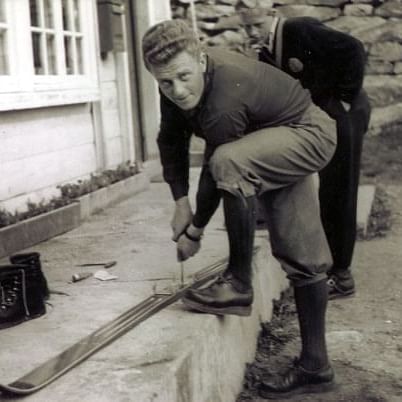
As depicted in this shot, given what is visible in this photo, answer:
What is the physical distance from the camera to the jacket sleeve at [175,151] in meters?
3.48

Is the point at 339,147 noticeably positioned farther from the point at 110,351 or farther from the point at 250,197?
the point at 110,351

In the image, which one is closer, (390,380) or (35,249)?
(390,380)

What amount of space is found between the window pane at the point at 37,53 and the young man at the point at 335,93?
209cm

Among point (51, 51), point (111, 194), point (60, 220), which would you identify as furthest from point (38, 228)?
point (51, 51)

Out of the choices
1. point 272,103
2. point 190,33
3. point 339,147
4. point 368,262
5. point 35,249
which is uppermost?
point 190,33

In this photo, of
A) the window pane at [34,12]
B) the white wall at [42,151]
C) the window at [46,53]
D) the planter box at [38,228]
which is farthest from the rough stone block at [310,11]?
the planter box at [38,228]

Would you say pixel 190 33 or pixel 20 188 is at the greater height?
pixel 190 33

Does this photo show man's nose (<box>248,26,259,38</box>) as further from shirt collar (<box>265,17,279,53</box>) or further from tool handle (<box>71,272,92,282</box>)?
tool handle (<box>71,272,92,282</box>)

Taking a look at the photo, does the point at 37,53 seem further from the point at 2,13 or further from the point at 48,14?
the point at 2,13

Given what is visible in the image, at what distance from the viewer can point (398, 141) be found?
9.62 m

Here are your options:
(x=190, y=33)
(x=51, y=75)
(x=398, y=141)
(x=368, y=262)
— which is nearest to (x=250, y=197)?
(x=190, y=33)

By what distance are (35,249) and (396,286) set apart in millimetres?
2208

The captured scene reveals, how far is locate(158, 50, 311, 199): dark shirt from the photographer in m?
3.10

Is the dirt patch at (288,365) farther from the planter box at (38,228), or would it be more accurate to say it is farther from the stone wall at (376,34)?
the stone wall at (376,34)
